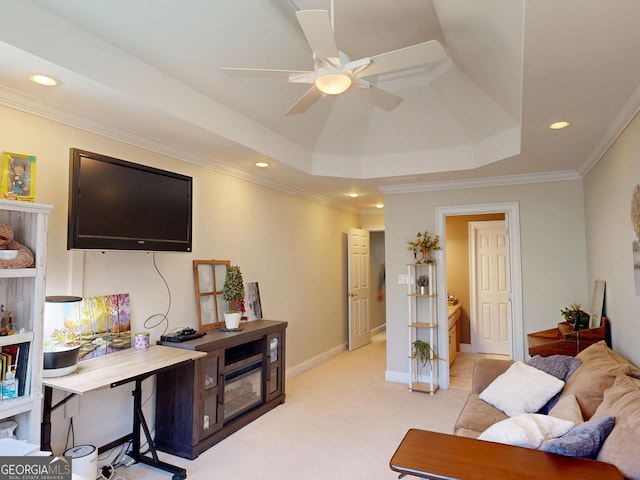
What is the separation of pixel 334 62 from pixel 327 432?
9.55 feet

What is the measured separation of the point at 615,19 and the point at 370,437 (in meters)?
3.17

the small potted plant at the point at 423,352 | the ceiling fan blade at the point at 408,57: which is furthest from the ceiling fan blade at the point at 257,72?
the small potted plant at the point at 423,352

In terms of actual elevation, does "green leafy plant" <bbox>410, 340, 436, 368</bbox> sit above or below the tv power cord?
above

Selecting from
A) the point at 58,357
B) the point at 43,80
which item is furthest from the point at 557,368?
the point at 43,80

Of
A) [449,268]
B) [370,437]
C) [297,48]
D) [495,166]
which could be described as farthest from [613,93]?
[449,268]

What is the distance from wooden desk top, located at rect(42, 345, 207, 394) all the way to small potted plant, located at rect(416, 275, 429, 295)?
2.75 m

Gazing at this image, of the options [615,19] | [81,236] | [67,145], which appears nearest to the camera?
[615,19]

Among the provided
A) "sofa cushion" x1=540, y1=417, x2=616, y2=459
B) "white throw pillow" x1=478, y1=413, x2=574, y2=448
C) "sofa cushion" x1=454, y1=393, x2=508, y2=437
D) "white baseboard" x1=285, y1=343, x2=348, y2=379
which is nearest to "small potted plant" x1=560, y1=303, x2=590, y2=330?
"sofa cushion" x1=454, y1=393, x2=508, y2=437

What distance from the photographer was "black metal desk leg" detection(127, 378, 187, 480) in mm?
2697

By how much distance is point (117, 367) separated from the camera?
2.51m

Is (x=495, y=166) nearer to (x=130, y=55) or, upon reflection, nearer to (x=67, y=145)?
(x=130, y=55)

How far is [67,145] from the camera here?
2.68 m

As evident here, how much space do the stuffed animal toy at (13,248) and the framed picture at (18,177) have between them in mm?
177

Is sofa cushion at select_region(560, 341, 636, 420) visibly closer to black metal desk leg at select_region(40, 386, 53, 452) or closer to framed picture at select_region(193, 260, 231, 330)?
framed picture at select_region(193, 260, 231, 330)
